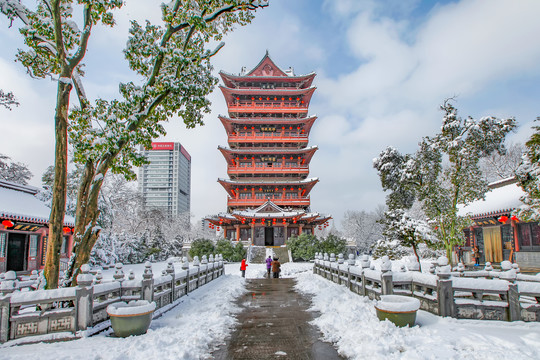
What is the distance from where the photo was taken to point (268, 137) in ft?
120

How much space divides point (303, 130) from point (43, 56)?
31709 mm

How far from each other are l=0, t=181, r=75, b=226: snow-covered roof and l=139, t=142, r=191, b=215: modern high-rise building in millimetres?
98754

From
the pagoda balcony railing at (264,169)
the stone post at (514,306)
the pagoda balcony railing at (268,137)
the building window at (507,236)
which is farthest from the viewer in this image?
the pagoda balcony railing at (268,137)

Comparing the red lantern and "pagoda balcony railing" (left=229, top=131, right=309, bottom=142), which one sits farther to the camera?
"pagoda balcony railing" (left=229, top=131, right=309, bottom=142)

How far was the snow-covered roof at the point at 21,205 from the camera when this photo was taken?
15109mm

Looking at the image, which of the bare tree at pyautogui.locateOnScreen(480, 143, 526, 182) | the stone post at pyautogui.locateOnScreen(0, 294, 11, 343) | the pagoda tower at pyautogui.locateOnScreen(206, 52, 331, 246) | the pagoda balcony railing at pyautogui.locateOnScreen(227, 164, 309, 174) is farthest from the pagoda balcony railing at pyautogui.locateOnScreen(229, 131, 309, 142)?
the stone post at pyautogui.locateOnScreen(0, 294, 11, 343)

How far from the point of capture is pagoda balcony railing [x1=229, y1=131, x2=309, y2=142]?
36500 mm

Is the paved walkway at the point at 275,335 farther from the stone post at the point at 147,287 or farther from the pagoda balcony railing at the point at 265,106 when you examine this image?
the pagoda balcony railing at the point at 265,106

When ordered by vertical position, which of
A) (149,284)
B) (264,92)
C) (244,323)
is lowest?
(244,323)

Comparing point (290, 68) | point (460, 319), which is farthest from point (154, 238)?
point (460, 319)

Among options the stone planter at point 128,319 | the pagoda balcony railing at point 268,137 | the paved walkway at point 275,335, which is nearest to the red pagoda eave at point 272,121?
the pagoda balcony railing at point 268,137

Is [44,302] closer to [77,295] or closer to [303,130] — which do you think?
[77,295]

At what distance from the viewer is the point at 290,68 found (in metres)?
42.8

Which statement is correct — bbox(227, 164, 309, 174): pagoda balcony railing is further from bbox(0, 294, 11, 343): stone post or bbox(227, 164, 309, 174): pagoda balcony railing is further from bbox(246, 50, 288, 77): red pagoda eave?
bbox(0, 294, 11, 343): stone post
